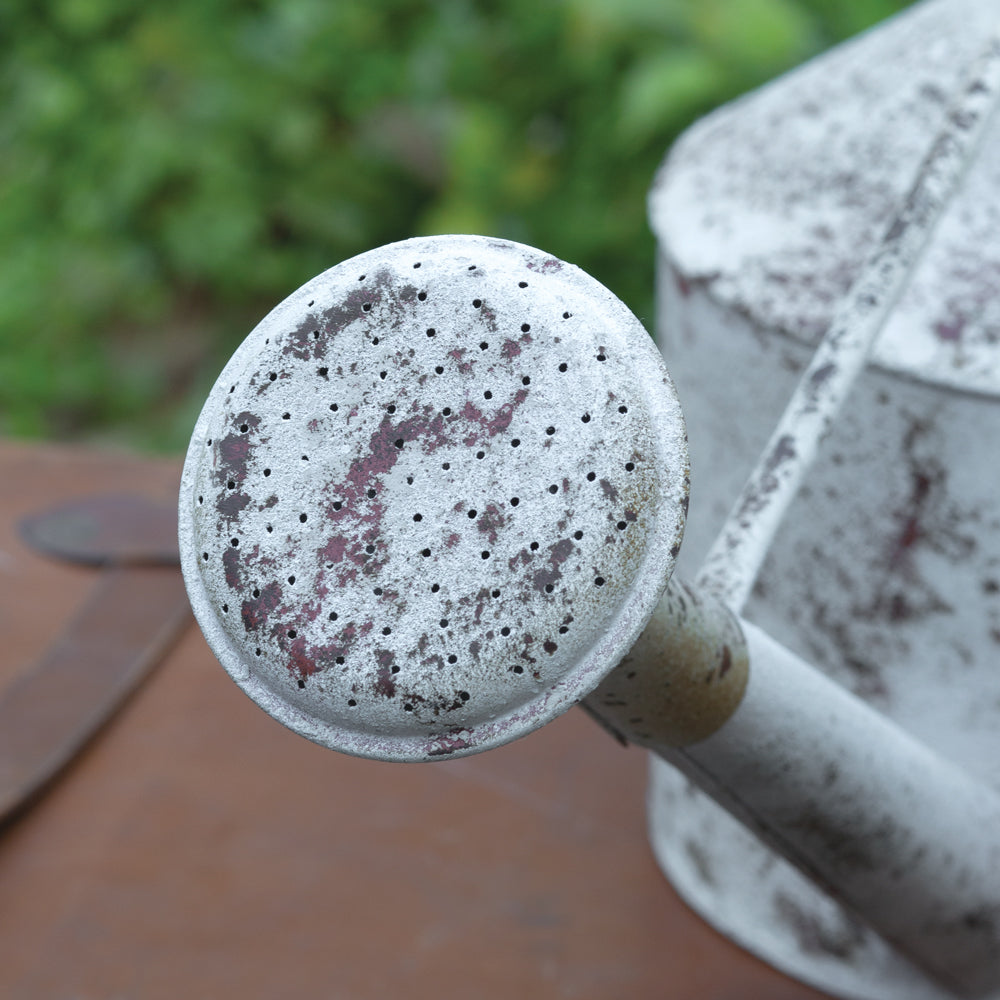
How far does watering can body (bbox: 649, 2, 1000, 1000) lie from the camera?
666mm

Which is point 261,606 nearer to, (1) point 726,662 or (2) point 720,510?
(1) point 726,662

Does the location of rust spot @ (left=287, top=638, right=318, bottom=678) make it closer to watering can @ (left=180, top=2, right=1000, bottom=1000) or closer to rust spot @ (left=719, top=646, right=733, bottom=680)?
watering can @ (left=180, top=2, right=1000, bottom=1000)

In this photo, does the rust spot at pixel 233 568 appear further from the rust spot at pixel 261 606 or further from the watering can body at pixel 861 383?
the watering can body at pixel 861 383

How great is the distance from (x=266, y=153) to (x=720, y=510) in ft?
5.13

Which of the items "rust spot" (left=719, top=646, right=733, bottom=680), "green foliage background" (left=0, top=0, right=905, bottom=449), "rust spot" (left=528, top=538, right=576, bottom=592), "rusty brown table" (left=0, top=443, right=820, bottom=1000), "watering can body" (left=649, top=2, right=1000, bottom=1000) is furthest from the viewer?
"green foliage background" (left=0, top=0, right=905, bottom=449)

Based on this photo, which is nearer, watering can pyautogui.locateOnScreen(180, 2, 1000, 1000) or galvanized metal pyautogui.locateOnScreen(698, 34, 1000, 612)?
watering can pyautogui.locateOnScreen(180, 2, 1000, 1000)

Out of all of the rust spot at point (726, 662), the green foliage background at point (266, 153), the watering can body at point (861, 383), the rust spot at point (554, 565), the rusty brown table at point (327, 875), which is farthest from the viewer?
the green foliage background at point (266, 153)

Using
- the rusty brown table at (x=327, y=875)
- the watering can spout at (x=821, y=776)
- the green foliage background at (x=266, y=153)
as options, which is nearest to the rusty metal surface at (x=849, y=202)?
the watering can spout at (x=821, y=776)

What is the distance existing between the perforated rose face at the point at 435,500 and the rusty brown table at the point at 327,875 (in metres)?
0.42

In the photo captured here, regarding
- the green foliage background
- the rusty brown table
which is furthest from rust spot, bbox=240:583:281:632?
the green foliage background

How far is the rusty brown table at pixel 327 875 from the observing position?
0.84 metres

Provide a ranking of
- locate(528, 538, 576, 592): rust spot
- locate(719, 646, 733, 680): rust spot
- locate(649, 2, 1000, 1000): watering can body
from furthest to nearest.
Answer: locate(649, 2, 1000, 1000): watering can body, locate(719, 646, 733, 680): rust spot, locate(528, 538, 576, 592): rust spot

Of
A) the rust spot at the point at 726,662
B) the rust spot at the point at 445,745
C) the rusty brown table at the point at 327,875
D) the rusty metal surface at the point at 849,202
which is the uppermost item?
the rusty metal surface at the point at 849,202

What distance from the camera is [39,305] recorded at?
2137 millimetres
